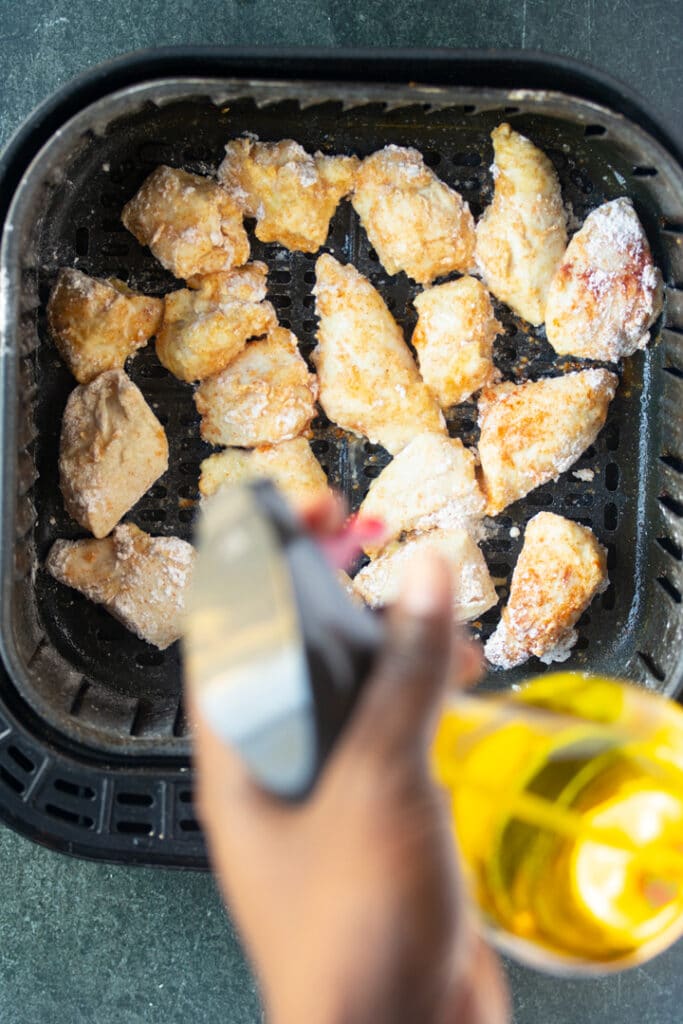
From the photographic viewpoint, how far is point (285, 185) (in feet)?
3.43

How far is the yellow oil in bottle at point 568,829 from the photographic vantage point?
1.92ft

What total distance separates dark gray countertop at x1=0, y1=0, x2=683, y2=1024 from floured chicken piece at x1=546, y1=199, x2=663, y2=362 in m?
0.25

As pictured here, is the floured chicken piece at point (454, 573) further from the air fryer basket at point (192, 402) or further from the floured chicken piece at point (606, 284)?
the floured chicken piece at point (606, 284)

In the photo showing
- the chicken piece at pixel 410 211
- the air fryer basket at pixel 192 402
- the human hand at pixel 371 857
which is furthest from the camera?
the chicken piece at pixel 410 211

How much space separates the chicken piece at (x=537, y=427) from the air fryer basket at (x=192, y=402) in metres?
0.04

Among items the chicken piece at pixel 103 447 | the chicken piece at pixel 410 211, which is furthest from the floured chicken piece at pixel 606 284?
the chicken piece at pixel 103 447

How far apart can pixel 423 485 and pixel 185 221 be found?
384mm

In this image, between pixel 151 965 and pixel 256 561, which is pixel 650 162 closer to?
pixel 256 561

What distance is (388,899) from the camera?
508 millimetres

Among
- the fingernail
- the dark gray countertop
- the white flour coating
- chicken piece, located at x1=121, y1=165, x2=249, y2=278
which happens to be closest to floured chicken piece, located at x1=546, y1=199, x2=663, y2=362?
the white flour coating

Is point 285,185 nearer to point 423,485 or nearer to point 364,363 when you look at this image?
point 364,363

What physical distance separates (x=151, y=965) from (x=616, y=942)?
2.16 ft

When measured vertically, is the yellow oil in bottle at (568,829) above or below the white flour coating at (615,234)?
below

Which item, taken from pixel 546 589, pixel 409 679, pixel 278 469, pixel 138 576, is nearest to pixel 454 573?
pixel 546 589
